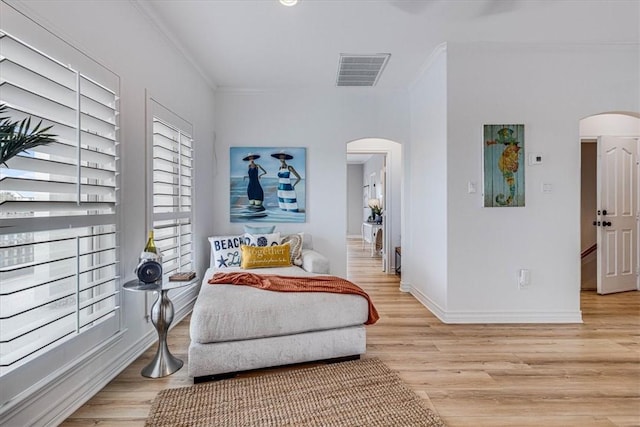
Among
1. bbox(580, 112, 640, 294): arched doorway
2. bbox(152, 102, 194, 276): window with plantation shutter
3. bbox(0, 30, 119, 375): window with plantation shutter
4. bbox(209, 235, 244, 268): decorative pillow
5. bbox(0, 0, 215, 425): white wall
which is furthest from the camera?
bbox(580, 112, 640, 294): arched doorway

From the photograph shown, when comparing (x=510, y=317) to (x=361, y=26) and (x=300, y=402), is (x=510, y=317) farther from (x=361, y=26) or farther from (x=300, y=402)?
(x=361, y=26)

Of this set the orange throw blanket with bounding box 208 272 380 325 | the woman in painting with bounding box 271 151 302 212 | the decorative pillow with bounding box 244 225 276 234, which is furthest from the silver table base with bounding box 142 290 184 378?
the woman in painting with bounding box 271 151 302 212

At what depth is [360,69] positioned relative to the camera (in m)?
3.73

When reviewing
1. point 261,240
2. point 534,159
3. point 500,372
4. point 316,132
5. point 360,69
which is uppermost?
point 360,69

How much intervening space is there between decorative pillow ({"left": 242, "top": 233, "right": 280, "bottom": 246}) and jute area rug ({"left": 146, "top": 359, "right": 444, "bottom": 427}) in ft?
5.53

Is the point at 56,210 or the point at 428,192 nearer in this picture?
the point at 56,210

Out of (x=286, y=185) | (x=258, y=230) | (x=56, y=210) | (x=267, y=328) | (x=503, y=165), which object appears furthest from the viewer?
(x=286, y=185)

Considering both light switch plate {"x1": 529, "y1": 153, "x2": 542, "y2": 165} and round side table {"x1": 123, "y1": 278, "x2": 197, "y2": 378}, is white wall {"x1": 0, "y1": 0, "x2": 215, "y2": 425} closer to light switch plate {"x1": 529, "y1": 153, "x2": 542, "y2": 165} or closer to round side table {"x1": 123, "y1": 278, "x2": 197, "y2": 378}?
round side table {"x1": 123, "y1": 278, "x2": 197, "y2": 378}

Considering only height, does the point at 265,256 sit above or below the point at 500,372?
above

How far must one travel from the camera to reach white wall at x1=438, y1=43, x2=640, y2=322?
324cm

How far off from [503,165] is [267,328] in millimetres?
2669

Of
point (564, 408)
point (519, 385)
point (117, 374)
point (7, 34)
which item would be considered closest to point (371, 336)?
point (519, 385)

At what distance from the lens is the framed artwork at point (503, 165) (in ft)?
10.5

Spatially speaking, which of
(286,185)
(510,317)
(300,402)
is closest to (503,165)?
(510,317)
